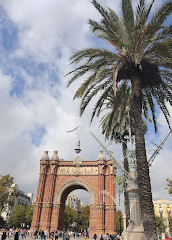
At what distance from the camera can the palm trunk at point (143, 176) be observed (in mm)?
7543

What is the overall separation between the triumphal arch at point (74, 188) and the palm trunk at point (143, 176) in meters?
22.4

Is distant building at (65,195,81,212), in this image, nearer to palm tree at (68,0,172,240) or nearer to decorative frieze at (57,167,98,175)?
decorative frieze at (57,167,98,175)

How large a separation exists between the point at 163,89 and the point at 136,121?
279 centimetres

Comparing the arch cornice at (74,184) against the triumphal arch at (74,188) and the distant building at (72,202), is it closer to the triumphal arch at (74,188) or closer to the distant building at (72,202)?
the triumphal arch at (74,188)

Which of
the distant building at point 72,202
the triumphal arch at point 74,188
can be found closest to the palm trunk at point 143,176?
the triumphal arch at point 74,188

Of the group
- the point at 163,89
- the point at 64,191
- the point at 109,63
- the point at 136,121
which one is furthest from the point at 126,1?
the point at 64,191

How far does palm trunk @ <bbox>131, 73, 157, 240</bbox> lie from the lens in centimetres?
754

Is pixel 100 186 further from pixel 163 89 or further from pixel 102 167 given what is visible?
pixel 163 89

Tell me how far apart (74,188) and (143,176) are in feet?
88.8

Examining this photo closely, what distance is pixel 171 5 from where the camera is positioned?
336 inches

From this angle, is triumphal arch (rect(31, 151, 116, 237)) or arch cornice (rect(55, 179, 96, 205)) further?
arch cornice (rect(55, 179, 96, 205))

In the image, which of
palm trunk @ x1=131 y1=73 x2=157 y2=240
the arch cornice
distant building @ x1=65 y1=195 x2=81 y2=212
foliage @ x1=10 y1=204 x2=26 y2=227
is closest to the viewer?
palm trunk @ x1=131 y1=73 x2=157 y2=240

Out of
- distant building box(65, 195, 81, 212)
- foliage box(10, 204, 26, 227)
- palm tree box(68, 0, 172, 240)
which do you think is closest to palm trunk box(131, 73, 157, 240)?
palm tree box(68, 0, 172, 240)

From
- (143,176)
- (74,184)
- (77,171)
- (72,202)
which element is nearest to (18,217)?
(74,184)
